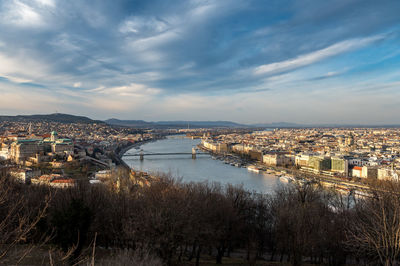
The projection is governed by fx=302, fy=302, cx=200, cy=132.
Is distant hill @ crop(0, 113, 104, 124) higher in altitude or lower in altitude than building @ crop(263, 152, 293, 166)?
higher

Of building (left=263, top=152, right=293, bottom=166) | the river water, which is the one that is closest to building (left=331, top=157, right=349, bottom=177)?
building (left=263, top=152, right=293, bottom=166)

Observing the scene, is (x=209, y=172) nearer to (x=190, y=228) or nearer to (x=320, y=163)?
(x=320, y=163)

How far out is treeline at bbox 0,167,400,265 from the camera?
3846 millimetres

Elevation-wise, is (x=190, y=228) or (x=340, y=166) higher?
(x=190, y=228)

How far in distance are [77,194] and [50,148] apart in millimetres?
21472

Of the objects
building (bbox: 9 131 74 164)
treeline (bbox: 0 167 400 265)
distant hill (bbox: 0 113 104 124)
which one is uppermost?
distant hill (bbox: 0 113 104 124)

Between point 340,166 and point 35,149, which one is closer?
point 340,166

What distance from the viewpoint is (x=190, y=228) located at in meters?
4.00

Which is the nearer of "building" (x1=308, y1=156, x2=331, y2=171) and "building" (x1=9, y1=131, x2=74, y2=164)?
"building" (x1=9, y1=131, x2=74, y2=164)

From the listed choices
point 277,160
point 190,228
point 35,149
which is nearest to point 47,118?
point 35,149

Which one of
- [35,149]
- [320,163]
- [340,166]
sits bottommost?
[340,166]

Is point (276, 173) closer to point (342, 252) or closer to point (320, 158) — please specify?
point (320, 158)

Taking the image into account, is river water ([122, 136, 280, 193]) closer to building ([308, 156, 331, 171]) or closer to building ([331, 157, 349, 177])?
building ([308, 156, 331, 171])

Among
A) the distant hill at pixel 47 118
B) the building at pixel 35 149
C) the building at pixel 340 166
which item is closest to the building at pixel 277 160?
the building at pixel 340 166
